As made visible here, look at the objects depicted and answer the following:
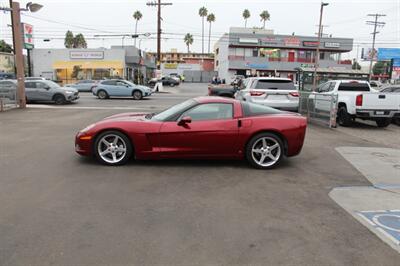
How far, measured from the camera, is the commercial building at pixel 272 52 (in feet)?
224

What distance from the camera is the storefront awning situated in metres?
47.3

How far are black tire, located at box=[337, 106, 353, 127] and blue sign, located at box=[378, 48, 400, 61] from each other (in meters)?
61.0

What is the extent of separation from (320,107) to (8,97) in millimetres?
14020

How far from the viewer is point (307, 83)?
34406 millimetres

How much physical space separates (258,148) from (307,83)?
3000 centimetres

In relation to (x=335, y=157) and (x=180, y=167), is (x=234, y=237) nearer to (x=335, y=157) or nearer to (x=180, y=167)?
(x=180, y=167)

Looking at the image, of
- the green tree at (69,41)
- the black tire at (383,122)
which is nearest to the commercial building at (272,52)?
the green tree at (69,41)

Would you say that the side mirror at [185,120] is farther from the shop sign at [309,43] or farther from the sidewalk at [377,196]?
the shop sign at [309,43]

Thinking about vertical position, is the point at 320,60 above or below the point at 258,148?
above

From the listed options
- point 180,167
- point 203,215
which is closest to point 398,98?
point 180,167

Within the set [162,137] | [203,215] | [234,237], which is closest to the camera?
[234,237]

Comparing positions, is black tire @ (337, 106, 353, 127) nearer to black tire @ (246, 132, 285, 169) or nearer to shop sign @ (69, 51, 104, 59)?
black tire @ (246, 132, 285, 169)

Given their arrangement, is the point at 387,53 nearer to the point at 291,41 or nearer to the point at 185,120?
the point at 291,41

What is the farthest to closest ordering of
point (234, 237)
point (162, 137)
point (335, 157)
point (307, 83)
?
point (307, 83)
point (335, 157)
point (162, 137)
point (234, 237)
